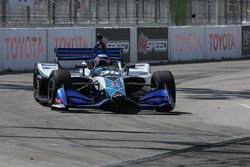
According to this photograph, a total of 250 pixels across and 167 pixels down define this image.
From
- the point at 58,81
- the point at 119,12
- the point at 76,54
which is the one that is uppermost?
the point at 119,12

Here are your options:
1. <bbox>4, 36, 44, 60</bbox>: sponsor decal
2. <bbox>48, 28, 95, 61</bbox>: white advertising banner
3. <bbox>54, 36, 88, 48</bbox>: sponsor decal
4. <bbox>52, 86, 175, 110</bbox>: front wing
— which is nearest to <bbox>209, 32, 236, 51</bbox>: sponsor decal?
<bbox>48, 28, 95, 61</bbox>: white advertising banner

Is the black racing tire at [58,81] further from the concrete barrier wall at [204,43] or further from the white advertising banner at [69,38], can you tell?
the concrete barrier wall at [204,43]

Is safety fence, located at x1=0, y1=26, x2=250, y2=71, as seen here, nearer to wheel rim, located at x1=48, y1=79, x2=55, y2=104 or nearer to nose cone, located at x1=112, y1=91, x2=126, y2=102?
wheel rim, located at x1=48, y1=79, x2=55, y2=104

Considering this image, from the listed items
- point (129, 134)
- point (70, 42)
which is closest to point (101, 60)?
point (129, 134)

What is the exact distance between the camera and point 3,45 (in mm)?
23375

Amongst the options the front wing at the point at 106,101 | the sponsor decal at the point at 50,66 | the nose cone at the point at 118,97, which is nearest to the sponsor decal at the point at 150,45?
the sponsor decal at the point at 50,66

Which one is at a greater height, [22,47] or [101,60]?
[22,47]

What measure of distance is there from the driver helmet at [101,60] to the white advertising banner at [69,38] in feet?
33.3

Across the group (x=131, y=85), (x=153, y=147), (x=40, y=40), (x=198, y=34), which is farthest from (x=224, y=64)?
(x=153, y=147)

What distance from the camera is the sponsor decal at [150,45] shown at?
91.5 ft

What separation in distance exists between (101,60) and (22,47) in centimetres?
974

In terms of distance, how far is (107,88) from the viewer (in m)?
13.2

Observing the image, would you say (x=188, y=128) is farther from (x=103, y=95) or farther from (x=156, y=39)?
(x=156, y=39)

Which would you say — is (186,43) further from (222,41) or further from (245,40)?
(245,40)
